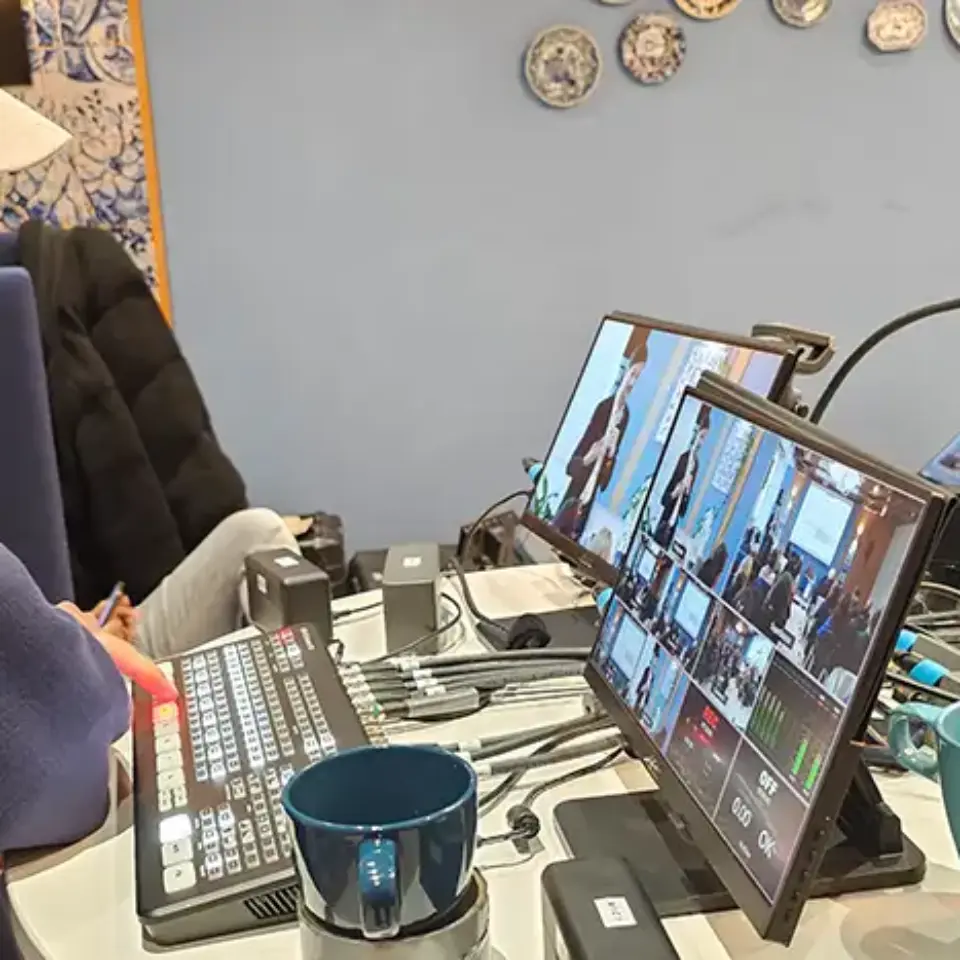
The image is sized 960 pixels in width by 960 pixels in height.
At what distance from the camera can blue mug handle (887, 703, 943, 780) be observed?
27.1 inches

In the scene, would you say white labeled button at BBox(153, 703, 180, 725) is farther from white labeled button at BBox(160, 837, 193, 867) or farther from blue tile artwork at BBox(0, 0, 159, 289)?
blue tile artwork at BBox(0, 0, 159, 289)

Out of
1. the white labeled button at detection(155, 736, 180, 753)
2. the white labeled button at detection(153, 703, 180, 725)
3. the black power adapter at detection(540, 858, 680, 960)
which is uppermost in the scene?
the black power adapter at detection(540, 858, 680, 960)

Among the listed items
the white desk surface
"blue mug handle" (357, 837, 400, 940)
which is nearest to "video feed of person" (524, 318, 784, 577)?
the white desk surface

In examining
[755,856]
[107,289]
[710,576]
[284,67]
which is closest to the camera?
[755,856]

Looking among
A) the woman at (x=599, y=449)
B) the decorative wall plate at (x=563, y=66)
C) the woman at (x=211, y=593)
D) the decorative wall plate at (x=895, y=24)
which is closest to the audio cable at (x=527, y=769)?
the woman at (x=599, y=449)

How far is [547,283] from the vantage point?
267 cm

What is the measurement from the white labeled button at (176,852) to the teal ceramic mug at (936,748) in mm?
470

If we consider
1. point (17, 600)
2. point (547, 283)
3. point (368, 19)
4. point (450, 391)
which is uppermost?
point (368, 19)

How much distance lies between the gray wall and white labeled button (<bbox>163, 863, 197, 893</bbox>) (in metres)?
1.90

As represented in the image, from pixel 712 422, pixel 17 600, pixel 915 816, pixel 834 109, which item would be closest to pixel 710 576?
pixel 712 422

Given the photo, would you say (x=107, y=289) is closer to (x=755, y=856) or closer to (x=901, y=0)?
(x=755, y=856)

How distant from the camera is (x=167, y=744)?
Result: 0.98 meters

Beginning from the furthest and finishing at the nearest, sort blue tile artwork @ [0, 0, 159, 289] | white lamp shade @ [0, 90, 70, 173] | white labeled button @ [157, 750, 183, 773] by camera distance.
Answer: blue tile artwork @ [0, 0, 159, 289], white lamp shade @ [0, 90, 70, 173], white labeled button @ [157, 750, 183, 773]

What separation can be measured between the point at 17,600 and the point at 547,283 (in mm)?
1977
